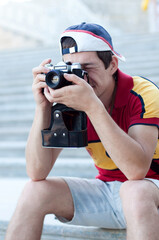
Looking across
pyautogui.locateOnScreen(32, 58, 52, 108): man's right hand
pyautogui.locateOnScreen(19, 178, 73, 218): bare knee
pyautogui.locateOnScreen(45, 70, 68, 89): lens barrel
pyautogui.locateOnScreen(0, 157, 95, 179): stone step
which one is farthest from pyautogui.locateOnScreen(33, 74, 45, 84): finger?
pyautogui.locateOnScreen(0, 157, 95, 179): stone step

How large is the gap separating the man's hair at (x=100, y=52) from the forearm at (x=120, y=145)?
265mm

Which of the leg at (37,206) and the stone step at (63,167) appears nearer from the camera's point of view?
the leg at (37,206)

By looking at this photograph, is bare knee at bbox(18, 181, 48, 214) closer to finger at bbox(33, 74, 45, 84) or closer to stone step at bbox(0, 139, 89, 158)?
finger at bbox(33, 74, 45, 84)

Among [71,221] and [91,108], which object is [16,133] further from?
[91,108]

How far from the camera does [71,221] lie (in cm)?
137

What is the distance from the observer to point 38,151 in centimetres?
132

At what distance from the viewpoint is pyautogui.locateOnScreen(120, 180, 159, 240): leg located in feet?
3.30

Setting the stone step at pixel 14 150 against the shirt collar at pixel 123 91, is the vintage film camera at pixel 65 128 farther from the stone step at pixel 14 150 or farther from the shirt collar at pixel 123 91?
the stone step at pixel 14 150

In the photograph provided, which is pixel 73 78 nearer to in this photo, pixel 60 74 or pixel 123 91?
pixel 60 74

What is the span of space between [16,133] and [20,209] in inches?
74.8

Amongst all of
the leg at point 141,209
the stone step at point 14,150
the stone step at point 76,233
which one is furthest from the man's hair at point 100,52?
the stone step at point 14,150

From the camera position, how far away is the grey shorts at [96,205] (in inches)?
52.7

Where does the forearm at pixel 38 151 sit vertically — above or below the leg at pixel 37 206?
above

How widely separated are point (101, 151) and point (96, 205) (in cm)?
21
